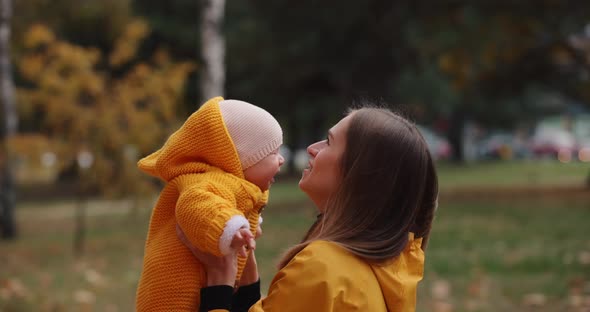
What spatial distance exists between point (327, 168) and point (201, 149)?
0.38 meters

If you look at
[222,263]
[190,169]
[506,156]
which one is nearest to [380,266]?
[222,263]

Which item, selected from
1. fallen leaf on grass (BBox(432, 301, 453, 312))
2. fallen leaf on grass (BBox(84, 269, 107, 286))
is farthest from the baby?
fallen leaf on grass (BBox(84, 269, 107, 286))

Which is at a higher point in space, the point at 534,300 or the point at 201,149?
the point at 201,149

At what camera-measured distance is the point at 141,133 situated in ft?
42.7

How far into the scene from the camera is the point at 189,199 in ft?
7.94

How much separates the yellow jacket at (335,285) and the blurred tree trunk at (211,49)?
873 cm

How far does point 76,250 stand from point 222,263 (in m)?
11.1

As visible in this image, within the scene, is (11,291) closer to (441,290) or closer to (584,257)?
(441,290)

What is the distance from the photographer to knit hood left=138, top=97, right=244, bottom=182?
257 cm

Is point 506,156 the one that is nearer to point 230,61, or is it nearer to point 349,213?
point 230,61

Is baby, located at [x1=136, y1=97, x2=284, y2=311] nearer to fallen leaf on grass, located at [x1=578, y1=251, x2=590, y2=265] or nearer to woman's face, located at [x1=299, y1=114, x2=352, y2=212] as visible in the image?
woman's face, located at [x1=299, y1=114, x2=352, y2=212]

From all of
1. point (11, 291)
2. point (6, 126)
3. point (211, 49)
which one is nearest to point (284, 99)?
point (6, 126)

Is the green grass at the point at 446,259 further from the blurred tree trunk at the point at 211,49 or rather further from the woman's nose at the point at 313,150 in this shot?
the woman's nose at the point at 313,150

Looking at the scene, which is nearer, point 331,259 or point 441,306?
point 331,259
